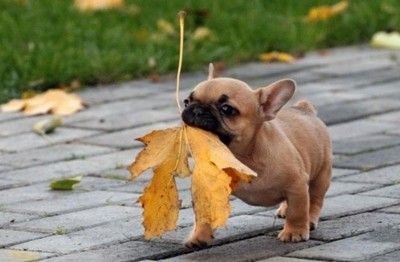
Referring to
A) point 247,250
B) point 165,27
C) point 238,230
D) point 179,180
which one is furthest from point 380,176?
point 165,27

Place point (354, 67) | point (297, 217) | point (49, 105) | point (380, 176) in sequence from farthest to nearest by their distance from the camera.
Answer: point (354, 67) < point (49, 105) < point (380, 176) < point (297, 217)

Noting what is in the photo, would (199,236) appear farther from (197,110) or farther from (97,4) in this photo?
(97,4)

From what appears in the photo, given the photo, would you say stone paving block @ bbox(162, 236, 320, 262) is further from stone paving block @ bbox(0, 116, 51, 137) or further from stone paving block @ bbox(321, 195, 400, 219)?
stone paving block @ bbox(0, 116, 51, 137)

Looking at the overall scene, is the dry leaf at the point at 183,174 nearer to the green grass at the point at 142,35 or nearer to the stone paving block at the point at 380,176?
the stone paving block at the point at 380,176

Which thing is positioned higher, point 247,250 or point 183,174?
point 183,174

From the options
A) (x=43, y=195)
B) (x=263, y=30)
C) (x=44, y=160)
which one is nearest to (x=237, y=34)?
(x=263, y=30)

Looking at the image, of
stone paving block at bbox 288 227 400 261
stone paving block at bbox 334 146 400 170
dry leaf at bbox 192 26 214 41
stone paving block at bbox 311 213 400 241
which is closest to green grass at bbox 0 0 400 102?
dry leaf at bbox 192 26 214 41
